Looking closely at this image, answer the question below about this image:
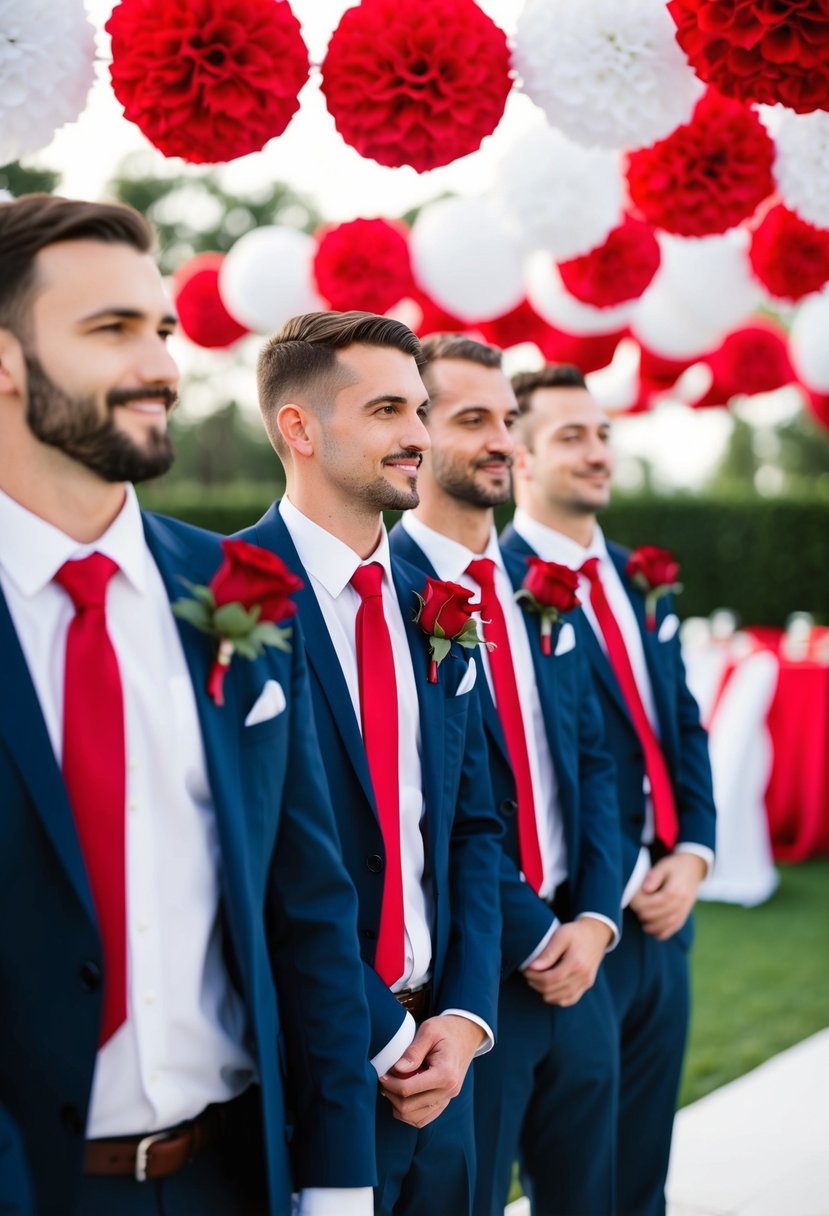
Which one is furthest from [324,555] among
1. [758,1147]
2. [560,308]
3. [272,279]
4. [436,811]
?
[272,279]

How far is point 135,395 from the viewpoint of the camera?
173 centimetres

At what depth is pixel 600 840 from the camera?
3088mm

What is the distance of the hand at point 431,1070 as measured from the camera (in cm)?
223

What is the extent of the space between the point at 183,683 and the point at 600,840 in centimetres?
158

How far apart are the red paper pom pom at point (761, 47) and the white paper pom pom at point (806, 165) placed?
1.74ft

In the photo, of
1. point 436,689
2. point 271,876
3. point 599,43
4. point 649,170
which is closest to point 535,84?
point 599,43

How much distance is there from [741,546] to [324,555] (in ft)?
42.0

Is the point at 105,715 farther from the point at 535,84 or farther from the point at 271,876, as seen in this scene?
the point at 535,84

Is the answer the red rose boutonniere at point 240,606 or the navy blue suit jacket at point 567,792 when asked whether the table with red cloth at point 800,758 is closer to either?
the navy blue suit jacket at point 567,792

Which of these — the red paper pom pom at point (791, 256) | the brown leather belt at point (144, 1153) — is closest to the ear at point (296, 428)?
the brown leather belt at point (144, 1153)

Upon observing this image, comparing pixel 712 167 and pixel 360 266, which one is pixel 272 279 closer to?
pixel 360 266

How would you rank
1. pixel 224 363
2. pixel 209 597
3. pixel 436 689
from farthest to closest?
pixel 224 363 < pixel 436 689 < pixel 209 597

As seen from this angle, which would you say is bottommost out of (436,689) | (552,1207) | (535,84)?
(552,1207)

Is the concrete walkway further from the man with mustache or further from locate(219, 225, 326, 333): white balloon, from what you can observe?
locate(219, 225, 326, 333): white balloon
